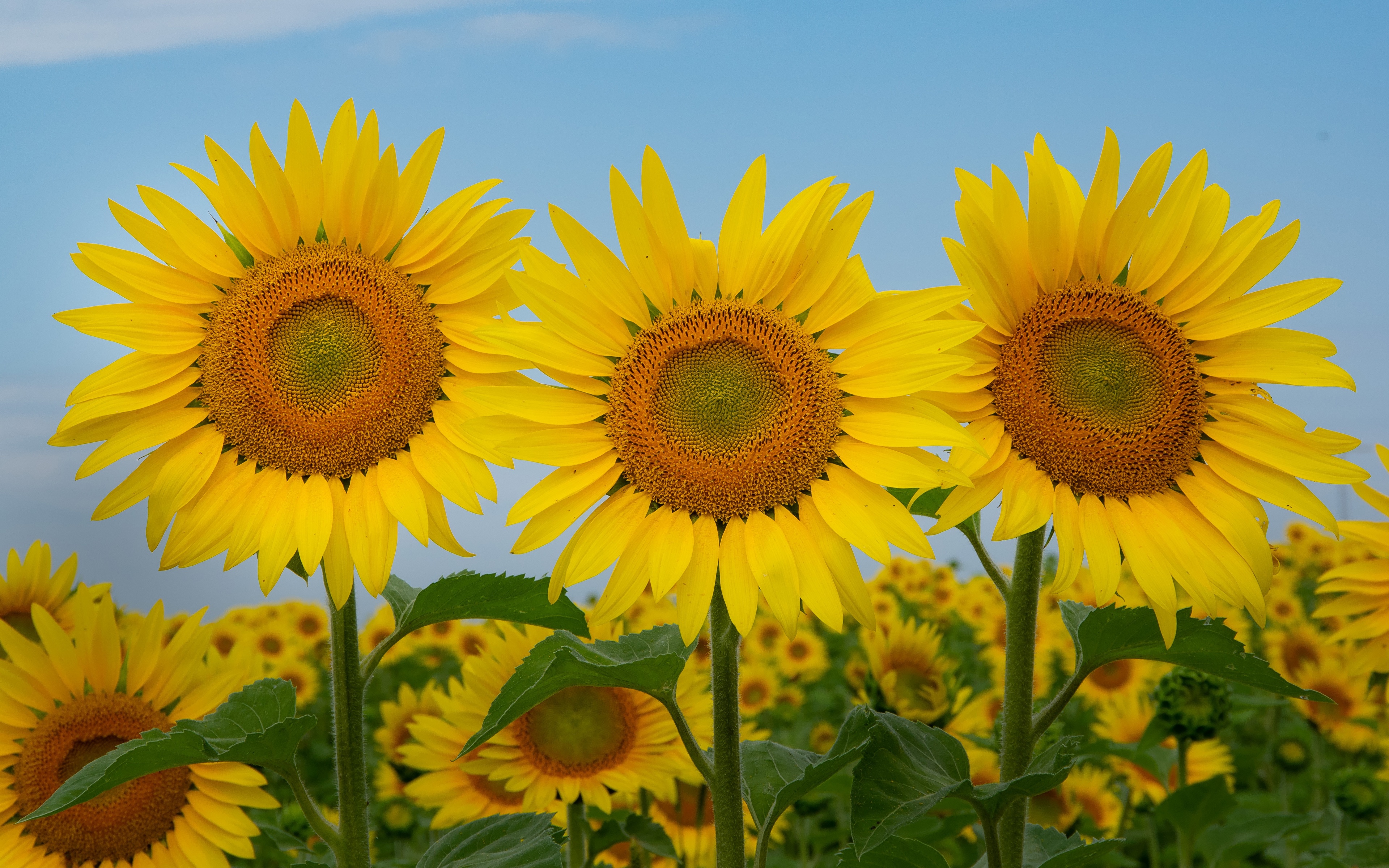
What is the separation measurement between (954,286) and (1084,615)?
3.42 feet

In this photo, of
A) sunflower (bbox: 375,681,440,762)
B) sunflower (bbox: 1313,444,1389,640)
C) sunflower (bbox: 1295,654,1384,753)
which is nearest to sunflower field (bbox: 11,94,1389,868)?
sunflower (bbox: 1313,444,1389,640)

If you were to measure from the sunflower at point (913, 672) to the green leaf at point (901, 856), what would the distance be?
2138mm

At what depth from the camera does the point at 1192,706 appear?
173 inches

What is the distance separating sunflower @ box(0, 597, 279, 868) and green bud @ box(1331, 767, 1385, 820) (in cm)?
454

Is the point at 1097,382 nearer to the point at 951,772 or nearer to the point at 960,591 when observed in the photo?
the point at 951,772

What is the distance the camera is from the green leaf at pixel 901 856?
94.7 inches

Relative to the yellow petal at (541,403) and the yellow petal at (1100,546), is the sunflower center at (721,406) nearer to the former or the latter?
the yellow petal at (541,403)

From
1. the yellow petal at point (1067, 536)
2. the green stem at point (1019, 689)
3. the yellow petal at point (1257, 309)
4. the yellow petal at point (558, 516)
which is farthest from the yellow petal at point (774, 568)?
the yellow petal at point (1257, 309)

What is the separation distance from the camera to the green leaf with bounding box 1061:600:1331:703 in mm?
2346

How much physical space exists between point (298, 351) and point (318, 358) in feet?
0.17

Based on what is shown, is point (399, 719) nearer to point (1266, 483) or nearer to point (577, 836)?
point (577, 836)

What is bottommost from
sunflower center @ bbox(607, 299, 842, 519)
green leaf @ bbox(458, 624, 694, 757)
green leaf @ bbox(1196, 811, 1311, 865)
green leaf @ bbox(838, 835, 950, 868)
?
green leaf @ bbox(1196, 811, 1311, 865)

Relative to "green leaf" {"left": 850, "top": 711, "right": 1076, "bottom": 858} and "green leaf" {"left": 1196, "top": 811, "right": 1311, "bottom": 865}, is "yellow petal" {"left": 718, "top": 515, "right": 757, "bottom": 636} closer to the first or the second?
"green leaf" {"left": 850, "top": 711, "right": 1076, "bottom": 858}

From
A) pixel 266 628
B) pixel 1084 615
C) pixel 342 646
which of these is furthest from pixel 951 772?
pixel 266 628
